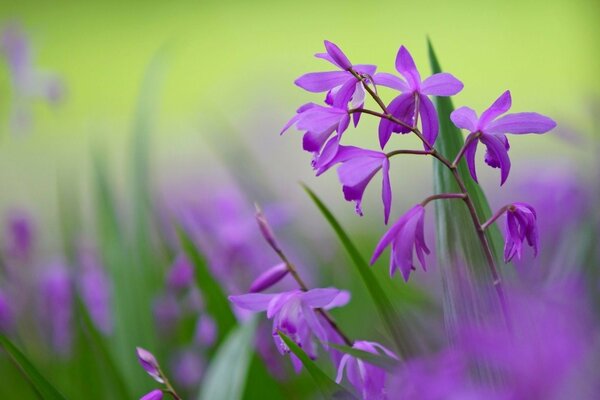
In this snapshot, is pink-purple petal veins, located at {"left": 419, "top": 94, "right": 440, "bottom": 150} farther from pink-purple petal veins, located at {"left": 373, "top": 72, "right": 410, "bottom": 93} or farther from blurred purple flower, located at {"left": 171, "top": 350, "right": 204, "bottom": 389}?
blurred purple flower, located at {"left": 171, "top": 350, "right": 204, "bottom": 389}

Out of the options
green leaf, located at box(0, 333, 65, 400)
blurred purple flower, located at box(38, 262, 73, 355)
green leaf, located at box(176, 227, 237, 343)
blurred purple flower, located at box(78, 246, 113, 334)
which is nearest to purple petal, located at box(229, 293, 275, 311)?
green leaf, located at box(0, 333, 65, 400)

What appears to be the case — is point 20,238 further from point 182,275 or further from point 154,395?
point 154,395

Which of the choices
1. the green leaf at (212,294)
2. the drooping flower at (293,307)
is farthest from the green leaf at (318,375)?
the green leaf at (212,294)

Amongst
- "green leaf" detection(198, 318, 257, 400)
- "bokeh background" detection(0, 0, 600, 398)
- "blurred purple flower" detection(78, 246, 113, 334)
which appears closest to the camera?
"green leaf" detection(198, 318, 257, 400)

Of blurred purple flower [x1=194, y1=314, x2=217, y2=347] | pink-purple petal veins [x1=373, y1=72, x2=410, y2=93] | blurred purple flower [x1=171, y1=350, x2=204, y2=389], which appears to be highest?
pink-purple petal veins [x1=373, y1=72, x2=410, y2=93]

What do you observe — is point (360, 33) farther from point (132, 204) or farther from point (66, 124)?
point (132, 204)

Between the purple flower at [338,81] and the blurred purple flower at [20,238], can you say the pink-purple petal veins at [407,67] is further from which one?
the blurred purple flower at [20,238]
